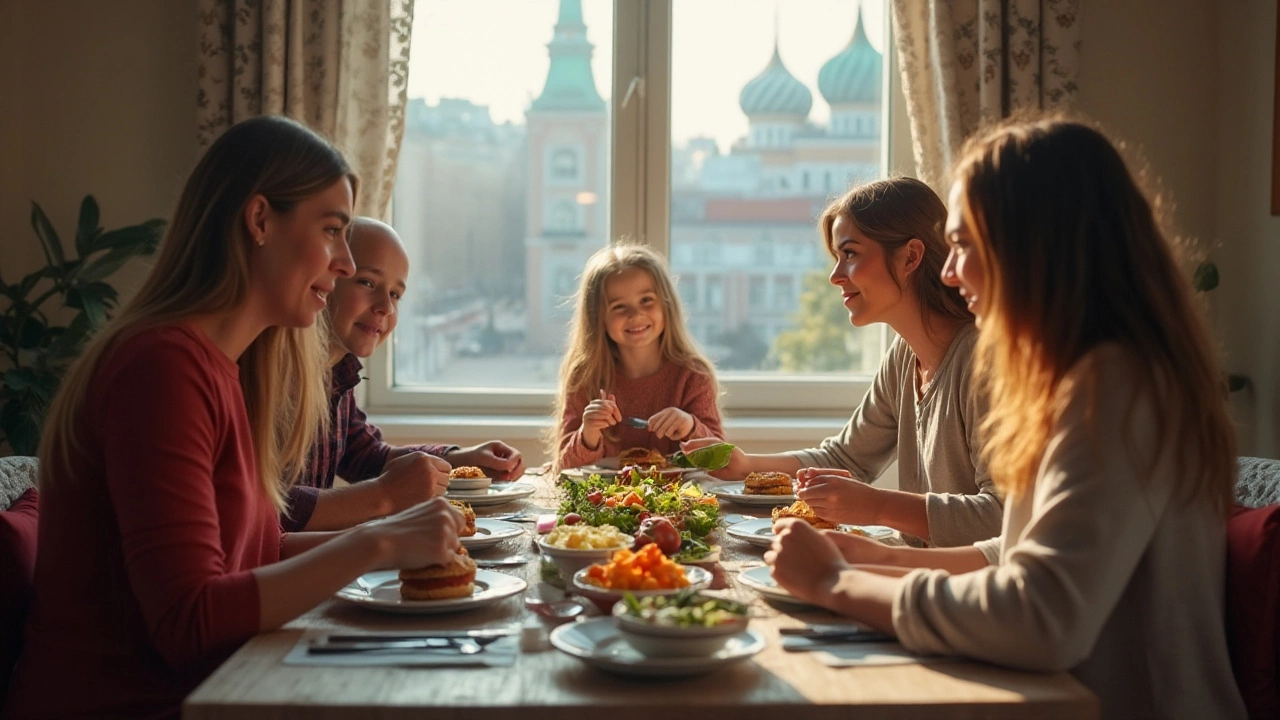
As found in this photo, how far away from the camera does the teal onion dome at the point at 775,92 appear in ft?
14.8

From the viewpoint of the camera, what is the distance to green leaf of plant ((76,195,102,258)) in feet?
12.6

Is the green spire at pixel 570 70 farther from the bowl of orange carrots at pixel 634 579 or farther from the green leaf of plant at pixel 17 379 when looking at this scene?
the bowl of orange carrots at pixel 634 579

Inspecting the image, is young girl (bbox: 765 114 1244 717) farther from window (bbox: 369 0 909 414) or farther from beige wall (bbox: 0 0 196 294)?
beige wall (bbox: 0 0 196 294)

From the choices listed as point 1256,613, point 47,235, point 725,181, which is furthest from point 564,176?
point 1256,613

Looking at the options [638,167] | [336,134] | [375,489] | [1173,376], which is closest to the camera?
[1173,376]

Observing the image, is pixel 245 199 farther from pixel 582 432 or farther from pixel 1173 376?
pixel 582 432

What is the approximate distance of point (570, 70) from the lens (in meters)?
4.44

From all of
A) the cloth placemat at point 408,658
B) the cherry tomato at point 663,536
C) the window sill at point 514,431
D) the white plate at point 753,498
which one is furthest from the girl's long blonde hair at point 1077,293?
the window sill at point 514,431

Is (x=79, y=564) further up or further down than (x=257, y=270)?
further down

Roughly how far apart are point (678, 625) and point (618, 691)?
0.30ft

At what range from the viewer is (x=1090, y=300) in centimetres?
146

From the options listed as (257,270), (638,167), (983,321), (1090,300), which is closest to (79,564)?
(257,270)

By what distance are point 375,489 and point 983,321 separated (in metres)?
1.24

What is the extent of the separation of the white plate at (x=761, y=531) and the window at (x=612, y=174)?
7.67ft
